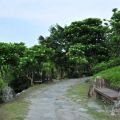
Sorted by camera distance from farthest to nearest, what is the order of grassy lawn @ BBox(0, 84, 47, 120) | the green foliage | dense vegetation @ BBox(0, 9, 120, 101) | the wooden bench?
the green foliage, dense vegetation @ BBox(0, 9, 120, 101), the wooden bench, grassy lawn @ BBox(0, 84, 47, 120)

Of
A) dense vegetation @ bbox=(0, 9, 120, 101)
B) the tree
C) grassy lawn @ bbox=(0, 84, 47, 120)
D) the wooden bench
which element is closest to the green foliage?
dense vegetation @ bbox=(0, 9, 120, 101)

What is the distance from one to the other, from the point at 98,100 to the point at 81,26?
1162 inches

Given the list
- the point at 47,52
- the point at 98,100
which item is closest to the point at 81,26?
the point at 47,52

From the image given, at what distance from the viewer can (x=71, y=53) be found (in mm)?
44812

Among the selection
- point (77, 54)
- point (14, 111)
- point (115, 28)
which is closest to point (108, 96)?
point (14, 111)

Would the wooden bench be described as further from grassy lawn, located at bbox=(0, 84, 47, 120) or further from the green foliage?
the green foliage

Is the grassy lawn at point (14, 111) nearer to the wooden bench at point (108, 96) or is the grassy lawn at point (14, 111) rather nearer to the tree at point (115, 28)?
the wooden bench at point (108, 96)

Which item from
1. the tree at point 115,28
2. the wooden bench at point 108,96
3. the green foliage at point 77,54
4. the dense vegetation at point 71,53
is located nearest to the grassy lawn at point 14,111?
the wooden bench at point 108,96

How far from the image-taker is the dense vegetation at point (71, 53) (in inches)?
1444

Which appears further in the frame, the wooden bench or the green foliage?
the green foliage

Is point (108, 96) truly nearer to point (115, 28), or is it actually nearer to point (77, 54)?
point (115, 28)

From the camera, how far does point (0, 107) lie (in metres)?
18.3

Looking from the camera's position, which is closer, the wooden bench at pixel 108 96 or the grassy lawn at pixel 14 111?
the grassy lawn at pixel 14 111

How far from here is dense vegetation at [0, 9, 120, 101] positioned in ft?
120
